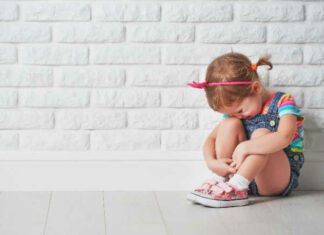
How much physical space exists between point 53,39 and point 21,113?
1.13 feet

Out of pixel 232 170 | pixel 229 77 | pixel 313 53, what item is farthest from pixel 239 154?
pixel 313 53

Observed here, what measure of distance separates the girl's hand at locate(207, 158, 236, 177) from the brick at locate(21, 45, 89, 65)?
0.72 meters

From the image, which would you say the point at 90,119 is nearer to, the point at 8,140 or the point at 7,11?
the point at 8,140

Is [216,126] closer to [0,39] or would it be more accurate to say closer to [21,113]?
[21,113]

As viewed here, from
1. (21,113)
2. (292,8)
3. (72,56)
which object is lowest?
(21,113)

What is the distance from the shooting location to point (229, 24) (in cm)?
254

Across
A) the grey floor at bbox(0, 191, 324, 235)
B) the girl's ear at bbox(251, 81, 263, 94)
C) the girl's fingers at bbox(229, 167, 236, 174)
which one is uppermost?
the girl's ear at bbox(251, 81, 263, 94)

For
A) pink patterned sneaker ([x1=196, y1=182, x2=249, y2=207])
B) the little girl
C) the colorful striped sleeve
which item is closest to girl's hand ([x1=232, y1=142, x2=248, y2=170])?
the little girl

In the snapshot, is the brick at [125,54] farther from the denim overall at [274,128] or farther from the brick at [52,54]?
the denim overall at [274,128]

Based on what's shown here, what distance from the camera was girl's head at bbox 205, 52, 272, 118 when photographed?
7.53ft

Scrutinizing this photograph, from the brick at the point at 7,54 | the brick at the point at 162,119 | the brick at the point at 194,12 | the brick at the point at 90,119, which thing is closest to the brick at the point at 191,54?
the brick at the point at 194,12

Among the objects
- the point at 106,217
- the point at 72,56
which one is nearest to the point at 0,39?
the point at 72,56

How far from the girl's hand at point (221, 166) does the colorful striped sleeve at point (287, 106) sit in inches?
11.4

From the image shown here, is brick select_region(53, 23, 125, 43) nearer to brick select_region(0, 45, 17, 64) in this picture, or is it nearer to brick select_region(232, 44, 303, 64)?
brick select_region(0, 45, 17, 64)
